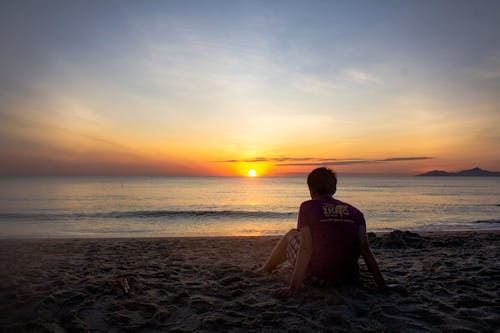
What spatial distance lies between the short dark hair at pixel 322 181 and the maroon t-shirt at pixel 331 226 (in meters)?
0.11

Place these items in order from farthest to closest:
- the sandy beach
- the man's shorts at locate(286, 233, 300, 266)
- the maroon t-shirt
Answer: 1. the man's shorts at locate(286, 233, 300, 266)
2. the maroon t-shirt
3. the sandy beach

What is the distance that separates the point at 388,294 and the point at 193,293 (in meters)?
2.76

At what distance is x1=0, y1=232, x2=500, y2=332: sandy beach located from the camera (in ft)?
11.6

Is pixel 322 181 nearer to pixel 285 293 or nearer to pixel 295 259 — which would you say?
pixel 295 259

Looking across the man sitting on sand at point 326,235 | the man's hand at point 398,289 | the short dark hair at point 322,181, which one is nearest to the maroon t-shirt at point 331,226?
the man sitting on sand at point 326,235

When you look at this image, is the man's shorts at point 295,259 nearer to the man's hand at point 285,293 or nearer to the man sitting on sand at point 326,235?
the man sitting on sand at point 326,235

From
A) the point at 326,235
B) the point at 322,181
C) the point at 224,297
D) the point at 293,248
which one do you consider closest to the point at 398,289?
the point at 326,235

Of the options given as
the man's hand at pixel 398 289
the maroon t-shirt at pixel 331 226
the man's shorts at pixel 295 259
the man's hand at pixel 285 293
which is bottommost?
the man's hand at pixel 398 289

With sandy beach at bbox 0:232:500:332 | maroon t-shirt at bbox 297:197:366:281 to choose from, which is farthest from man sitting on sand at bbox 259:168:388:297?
sandy beach at bbox 0:232:500:332

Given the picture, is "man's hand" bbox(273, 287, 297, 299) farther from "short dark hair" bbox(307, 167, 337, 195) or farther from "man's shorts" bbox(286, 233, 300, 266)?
"short dark hair" bbox(307, 167, 337, 195)

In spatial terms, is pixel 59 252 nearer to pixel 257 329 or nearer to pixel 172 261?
pixel 172 261

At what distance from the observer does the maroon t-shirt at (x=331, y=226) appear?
13.2 feet

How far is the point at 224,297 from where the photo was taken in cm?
446

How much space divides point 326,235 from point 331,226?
14cm
